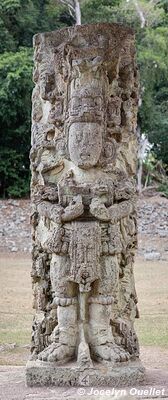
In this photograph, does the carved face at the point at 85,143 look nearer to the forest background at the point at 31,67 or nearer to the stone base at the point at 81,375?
the stone base at the point at 81,375

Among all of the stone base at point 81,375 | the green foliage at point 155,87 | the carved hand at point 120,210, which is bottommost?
the stone base at point 81,375

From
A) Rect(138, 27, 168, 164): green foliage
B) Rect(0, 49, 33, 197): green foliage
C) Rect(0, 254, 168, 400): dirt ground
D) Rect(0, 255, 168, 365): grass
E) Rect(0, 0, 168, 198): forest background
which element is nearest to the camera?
Rect(0, 254, 168, 400): dirt ground

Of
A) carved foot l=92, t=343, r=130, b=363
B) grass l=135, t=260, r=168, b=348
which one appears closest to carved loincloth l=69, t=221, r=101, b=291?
carved foot l=92, t=343, r=130, b=363

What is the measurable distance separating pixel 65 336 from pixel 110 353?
15.9 inches

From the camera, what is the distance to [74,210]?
6000 millimetres

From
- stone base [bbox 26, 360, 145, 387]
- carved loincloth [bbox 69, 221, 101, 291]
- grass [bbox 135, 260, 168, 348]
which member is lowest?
grass [bbox 135, 260, 168, 348]

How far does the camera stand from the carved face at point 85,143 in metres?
6.12

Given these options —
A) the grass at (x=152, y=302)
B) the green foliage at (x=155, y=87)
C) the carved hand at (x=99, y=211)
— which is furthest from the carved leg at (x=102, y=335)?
the green foliage at (x=155, y=87)

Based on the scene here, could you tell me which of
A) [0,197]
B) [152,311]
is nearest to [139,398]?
[152,311]

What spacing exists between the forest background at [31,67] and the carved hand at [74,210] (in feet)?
72.2

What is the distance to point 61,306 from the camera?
6.05 meters

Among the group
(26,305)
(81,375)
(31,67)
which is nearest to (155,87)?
(31,67)

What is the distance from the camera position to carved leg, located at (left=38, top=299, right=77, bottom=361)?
598 centimetres

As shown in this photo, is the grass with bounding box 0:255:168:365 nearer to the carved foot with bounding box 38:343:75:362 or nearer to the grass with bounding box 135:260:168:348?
the grass with bounding box 135:260:168:348
